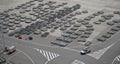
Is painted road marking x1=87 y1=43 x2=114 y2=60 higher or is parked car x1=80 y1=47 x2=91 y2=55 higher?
parked car x1=80 y1=47 x2=91 y2=55

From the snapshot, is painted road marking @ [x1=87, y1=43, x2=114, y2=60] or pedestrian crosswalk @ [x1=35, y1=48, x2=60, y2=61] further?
pedestrian crosswalk @ [x1=35, y1=48, x2=60, y2=61]

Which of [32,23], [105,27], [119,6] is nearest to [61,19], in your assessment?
[32,23]

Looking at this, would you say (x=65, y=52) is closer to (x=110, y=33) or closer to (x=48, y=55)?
(x=48, y=55)

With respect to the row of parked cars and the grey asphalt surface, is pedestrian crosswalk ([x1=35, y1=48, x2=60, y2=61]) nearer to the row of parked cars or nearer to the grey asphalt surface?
the grey asphalt surface

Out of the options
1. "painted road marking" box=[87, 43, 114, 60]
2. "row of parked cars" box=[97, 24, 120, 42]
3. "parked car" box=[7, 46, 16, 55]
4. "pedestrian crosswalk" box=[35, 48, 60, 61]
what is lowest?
"painted road marking" box=[87, 43, 114, 60]

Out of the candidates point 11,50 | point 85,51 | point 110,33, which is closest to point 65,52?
point 85,51

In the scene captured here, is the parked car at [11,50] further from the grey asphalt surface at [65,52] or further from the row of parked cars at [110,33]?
the row of parked cars at [110,33]

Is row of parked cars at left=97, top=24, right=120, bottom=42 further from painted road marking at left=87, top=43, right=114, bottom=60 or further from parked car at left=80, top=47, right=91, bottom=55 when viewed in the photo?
parked car at left=80, top=47, right=91, bottom=55

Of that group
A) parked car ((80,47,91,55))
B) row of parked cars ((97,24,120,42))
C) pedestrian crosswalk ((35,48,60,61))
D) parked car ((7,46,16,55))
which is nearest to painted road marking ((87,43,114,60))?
parked car ((80,47,91,55))

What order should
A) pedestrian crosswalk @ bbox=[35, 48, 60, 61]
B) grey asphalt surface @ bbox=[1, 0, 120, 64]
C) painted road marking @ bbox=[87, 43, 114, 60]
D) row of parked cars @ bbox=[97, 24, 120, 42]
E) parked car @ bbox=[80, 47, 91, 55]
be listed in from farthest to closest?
1. row of parked cars @ bbox=[97, 24, 120, 42]
2. parked car @ bbox=[80, 47, 91, 55]
3. pedestrian crosswalk @ bbox=[35, 48, 60, 61]
4. painted road marking @ bbox=[87, 43, 114, 60]
5. grey asphalt surface @ bbox=[1, 0, 120, 64]

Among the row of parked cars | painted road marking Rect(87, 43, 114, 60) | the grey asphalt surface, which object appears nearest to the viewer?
the grey asphalt surface

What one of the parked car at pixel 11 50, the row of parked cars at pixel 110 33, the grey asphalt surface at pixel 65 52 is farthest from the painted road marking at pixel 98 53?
the parked car at pixel 11 50
